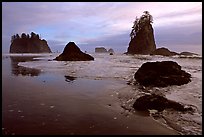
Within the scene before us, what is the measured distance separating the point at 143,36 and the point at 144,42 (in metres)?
2.79

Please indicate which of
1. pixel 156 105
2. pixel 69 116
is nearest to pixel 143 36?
pixel 156 105

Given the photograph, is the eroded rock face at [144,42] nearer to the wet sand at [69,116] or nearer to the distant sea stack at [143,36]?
the distant sea stack at [143,36]

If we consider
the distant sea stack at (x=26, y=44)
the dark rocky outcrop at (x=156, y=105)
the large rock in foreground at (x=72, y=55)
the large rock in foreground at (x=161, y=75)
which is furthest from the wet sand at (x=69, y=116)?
the distant sea stack at (x=26, y=44)

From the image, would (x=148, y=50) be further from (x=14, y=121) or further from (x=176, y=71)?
(x=14, y=121)

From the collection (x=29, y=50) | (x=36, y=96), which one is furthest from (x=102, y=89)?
(x=29, y=50)

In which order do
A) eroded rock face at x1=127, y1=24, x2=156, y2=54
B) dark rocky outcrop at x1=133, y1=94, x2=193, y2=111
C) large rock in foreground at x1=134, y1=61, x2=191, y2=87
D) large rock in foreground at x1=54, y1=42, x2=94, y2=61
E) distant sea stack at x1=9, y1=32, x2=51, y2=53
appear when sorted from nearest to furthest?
dark rocky outcrop at x1=133, y1=94, x2=193, y2=111 → large rock in foreground at x1=134, y1=61, x2=191, y2=87 → large rock in foreground at x1=54, y1=42, x2=94, y2=61 → eroded rock face at x1=127, y1=24, x2=156, y2=54 → distant sea stack at x1=9, y1=32, x2=51, y2=53

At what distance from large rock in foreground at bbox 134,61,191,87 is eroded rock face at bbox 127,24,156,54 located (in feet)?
263

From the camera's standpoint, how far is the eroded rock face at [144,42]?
9588 centimetres

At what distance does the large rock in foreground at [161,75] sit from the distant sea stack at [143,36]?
261 feet

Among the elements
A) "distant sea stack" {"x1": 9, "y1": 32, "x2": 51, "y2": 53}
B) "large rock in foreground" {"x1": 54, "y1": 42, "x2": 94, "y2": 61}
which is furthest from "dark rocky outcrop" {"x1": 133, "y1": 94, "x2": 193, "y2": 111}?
"distant sea stack" {"x1": 9, "y1": 32, "x2": 51, "y2": 53}

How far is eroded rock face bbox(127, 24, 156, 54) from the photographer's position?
95875 millimetres

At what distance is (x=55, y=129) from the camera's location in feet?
19.6

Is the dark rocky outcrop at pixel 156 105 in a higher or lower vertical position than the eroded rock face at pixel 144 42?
lower

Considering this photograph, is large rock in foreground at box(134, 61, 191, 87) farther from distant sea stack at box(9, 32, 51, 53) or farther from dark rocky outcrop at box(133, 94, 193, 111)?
distant sea stack at box(9, 32, 51, 53)
